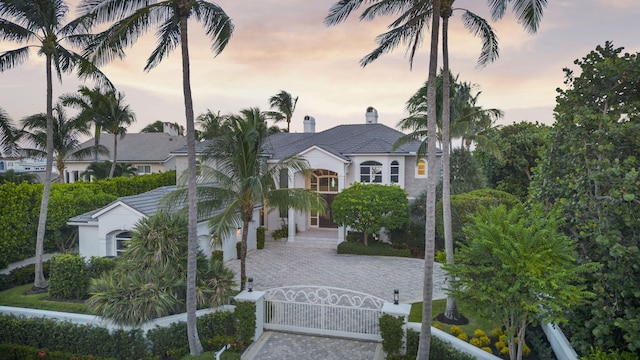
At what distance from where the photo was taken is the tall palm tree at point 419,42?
28.0 ft

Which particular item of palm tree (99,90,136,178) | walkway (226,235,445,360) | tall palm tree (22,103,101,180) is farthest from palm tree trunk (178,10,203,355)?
palm tree (99,90,136,178)

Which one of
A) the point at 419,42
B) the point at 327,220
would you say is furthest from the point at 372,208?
the point at 419,42

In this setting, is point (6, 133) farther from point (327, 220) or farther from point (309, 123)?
point (309, 123)

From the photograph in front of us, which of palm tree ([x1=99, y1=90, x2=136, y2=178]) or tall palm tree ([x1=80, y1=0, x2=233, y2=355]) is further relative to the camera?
palm tree ([x1=99, y1=90, x2=136, y2=178])

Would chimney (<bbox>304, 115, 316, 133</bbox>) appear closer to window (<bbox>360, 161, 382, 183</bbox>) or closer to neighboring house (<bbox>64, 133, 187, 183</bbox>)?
window (<bbox>360, 161, 382, 183</bbox>)

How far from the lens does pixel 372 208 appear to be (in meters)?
18.8

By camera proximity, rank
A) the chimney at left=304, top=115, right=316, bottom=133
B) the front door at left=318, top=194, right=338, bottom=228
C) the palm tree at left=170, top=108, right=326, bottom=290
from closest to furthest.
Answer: the palm tree at left=170, top=108, right=326, bottom=290
the front door at left=318, top=194, right=338, bottom=228
the chimney at left=304, top=115, right=316, bottom=133

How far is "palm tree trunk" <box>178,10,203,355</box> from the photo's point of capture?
8.70 m

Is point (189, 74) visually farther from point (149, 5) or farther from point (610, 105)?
point (610, 105)

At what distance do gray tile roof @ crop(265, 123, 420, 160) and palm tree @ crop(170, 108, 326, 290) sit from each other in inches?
392

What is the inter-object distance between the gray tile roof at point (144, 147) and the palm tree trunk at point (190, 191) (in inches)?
1087

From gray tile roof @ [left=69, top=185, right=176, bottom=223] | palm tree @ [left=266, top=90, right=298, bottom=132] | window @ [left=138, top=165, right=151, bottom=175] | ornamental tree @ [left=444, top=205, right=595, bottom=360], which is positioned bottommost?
ornamental tree @ [left=444, top=205, right=595, bottom=360]

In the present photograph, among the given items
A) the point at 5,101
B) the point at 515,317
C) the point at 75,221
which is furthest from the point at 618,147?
the point at 5,101

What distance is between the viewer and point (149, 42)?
30.6 feet
